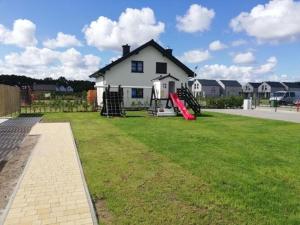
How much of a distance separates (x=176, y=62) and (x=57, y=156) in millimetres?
23925

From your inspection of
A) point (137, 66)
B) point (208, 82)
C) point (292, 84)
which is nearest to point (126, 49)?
point (137, 66)

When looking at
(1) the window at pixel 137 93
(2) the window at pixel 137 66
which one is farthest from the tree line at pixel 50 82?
(1) the window at pixel 137 93

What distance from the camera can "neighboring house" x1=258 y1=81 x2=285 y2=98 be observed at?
98.2 metres

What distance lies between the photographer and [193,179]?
253 inches

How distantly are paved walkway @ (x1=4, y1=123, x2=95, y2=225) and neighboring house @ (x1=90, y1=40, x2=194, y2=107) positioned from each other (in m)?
21.0

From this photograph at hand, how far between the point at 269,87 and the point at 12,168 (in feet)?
329

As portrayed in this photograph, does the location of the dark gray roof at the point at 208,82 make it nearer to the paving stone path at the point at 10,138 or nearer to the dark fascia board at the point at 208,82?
the dark fascia board at the point at 208,82

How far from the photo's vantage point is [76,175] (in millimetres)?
6684

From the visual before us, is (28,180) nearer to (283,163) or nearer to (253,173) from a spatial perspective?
(253,173)

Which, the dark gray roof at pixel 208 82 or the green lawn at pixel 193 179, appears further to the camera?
the dark gray roof at pixel 208 82

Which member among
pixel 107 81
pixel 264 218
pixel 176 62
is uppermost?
pixel 176 62

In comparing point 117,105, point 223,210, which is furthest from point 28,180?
point 117,105

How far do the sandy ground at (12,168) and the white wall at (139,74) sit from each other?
62.3ft

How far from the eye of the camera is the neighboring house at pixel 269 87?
98.2 metres
